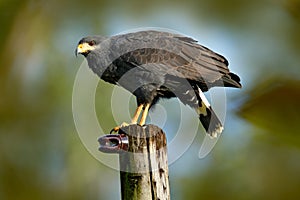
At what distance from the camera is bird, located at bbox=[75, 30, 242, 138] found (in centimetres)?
744

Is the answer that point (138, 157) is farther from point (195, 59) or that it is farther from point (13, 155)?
point (13, 155)

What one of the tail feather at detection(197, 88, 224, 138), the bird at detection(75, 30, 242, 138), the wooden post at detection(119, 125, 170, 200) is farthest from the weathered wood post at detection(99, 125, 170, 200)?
the tail feather at detection(197, 88, 224, 138)

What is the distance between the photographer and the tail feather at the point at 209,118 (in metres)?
7.80

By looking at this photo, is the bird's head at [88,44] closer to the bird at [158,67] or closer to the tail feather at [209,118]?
the bird at [158,67]

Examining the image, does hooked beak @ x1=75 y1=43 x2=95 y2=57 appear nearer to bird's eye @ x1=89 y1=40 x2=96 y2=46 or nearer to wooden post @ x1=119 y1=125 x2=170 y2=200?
bird's eye @ x1=89 y1=40 x2=96 y2=46

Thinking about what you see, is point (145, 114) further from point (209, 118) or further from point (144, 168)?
point (144, 168)

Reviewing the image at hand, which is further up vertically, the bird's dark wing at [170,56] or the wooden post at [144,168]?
the bird's dark wing at [170,56]

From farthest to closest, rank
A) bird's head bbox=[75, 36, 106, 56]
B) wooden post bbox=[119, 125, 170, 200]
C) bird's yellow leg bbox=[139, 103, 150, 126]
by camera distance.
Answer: bird's head bbox=[75, 36, 106, 56] → bird's yellow leg bbox=[139, 103, 150, 126] → wooden post bbox=[119, 125, 170, 200]

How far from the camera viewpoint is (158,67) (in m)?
7.48

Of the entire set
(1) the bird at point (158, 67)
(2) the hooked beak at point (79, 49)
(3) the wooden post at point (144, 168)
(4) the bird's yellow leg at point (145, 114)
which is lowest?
(3) the wooden post at point (144, 168)

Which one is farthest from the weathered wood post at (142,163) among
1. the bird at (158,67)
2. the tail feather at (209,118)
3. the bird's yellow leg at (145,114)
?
the tail feather at (209,118)

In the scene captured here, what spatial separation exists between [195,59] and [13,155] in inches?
193

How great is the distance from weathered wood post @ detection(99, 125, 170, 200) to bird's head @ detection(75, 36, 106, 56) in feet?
6.72

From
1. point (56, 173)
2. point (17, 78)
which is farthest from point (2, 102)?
point (56, 173)
